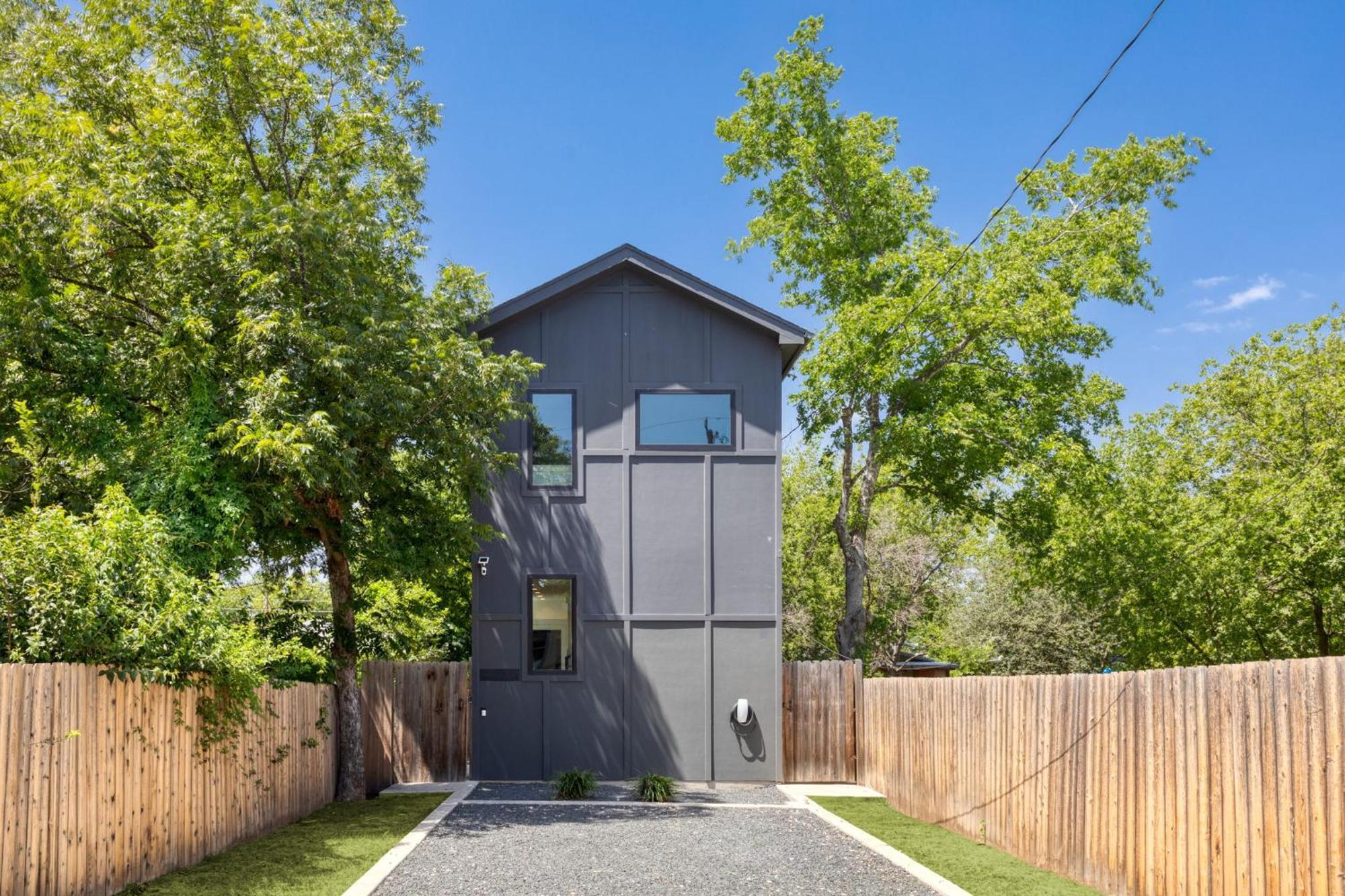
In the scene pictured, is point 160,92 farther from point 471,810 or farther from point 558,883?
point 558,883

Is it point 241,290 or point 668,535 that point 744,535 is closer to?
point 668,535

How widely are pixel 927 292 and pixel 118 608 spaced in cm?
1598

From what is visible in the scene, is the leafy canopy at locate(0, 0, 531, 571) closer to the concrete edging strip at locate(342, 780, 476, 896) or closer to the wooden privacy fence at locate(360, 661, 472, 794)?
the wooden privacy fence at locate(360, 661, 472, 794)

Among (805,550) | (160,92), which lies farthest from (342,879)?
(805,550)

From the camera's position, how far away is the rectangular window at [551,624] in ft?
55.0

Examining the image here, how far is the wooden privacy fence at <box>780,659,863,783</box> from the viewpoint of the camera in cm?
1695

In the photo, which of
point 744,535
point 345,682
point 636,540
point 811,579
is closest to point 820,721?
point 744,535

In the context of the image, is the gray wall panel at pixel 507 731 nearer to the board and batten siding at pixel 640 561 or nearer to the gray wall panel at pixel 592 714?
the board and batten siding at pixel 640 561

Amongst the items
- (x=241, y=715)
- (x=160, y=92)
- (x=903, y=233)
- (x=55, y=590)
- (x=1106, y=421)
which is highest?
(x=903, y=233)

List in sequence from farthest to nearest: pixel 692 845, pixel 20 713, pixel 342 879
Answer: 1. pixel 692 845
2. pixel 342 879
3. pixel 20 713

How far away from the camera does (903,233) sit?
24.9 m

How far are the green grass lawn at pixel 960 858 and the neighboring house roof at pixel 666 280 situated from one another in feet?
23.7

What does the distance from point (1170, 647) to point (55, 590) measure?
23855 mm

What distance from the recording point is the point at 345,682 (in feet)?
48.1
